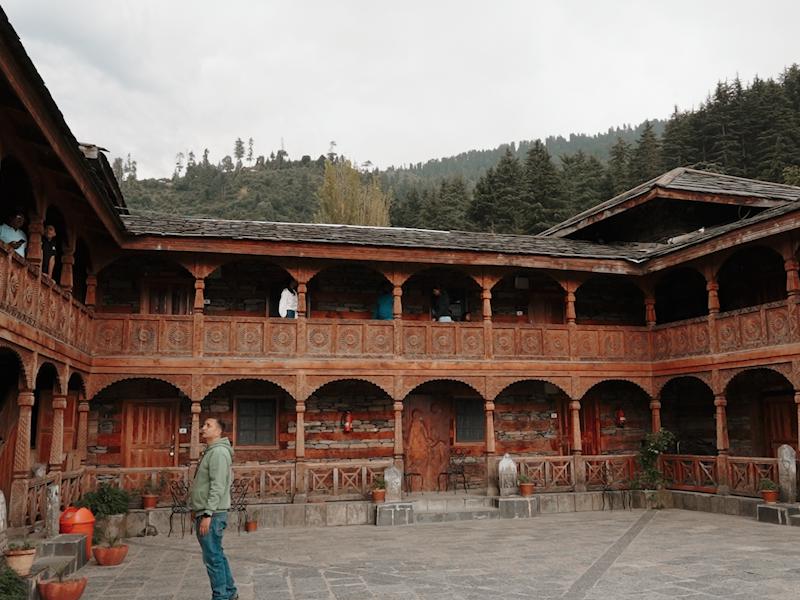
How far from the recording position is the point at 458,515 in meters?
16.4

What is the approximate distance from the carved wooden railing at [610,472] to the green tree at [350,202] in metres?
30.3

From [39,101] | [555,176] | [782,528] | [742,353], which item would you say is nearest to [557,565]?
[782,528]

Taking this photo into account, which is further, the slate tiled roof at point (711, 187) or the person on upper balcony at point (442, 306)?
the slate tiled roof at point (711, 187)

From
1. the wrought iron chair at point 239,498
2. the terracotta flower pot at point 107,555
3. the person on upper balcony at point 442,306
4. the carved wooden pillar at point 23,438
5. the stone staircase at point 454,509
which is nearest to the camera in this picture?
the carved wooden pillar at point 23,438

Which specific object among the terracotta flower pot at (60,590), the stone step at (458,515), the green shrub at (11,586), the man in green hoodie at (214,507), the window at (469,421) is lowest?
the stone step at (458,515)

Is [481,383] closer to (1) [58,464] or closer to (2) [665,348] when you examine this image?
(2) [665,348]

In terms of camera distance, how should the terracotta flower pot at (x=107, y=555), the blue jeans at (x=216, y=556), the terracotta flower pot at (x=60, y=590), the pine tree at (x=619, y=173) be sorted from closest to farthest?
the blue jeans at (x=216, y=556) → the terracotta flower pot at (x=60, y=590) → the terracotta flower pot at (x=107, y=555) → the pine tree at (x=619, y=173)

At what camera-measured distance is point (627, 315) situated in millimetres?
21344

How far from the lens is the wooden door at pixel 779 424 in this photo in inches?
677

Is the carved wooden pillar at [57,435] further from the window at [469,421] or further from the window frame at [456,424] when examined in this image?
the window at [469,421]

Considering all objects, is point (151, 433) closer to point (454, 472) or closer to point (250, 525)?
point (250, 525)

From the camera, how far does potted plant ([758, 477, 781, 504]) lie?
15266mm

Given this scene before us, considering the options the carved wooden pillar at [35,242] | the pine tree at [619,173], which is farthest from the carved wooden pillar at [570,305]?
the pine tree at [619,173]

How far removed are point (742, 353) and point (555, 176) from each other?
30862 mm
